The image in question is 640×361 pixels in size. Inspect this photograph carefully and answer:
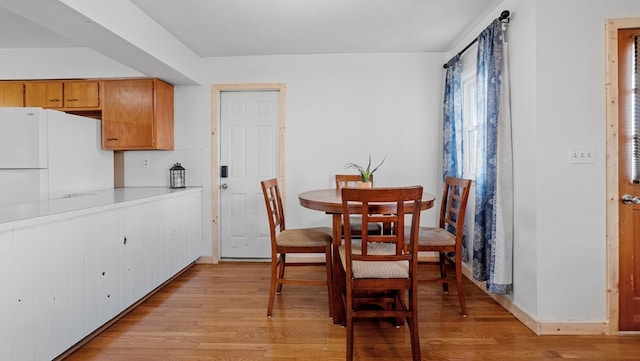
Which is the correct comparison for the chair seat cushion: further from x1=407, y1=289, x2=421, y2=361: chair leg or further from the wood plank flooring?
x1=407, y1=289, x2=421, y2=361: chair leg

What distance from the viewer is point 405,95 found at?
370cm

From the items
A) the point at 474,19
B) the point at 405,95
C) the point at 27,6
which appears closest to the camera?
the point at 27,6

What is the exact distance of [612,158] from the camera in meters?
2.10

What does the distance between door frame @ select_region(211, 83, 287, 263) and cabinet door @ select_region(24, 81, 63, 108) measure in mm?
1572

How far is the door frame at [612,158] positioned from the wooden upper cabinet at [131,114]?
12.6 feet

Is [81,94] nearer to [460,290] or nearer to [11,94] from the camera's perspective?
[11,94]

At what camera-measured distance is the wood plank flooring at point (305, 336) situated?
1.92 meters

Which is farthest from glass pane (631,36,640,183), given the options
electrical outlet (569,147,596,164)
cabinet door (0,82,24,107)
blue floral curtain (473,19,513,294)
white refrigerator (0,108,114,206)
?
cabinet door (0,82,24,107)

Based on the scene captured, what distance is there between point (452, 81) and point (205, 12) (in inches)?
96.2

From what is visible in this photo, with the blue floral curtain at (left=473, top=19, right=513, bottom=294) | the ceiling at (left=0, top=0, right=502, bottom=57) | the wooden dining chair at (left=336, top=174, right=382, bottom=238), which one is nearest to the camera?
the blue floral curtain at (left=473, top=19, right=513, bottom=294)

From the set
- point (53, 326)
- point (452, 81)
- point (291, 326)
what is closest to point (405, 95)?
point (452, 81)

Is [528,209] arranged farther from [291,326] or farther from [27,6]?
[27,6]

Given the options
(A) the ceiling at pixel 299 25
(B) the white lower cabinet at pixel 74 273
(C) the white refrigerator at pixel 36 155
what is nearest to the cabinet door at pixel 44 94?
(A) the ceiling at pixel 299 25

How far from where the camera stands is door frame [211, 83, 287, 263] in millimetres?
3717
